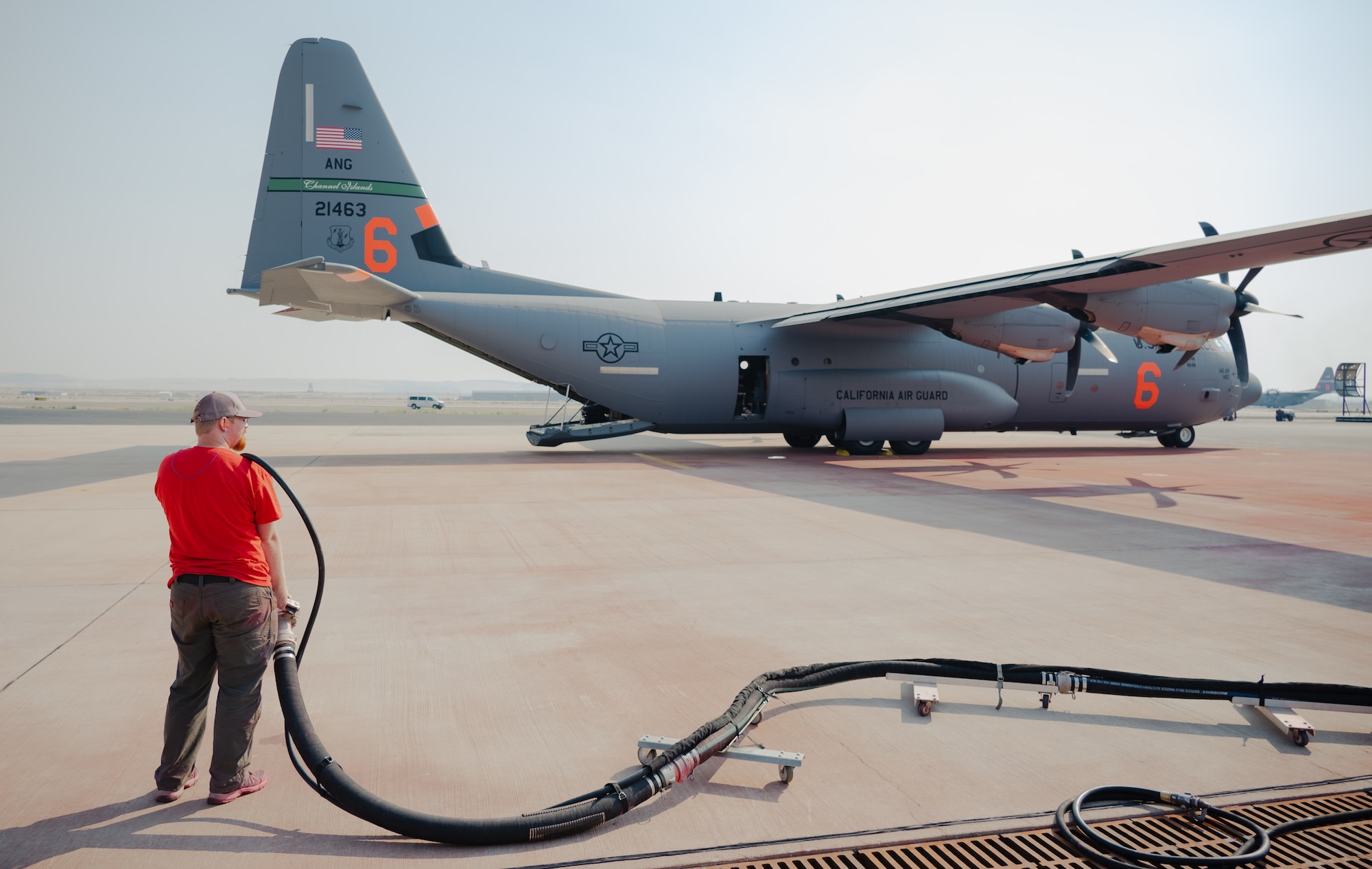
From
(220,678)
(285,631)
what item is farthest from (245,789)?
(285,631)

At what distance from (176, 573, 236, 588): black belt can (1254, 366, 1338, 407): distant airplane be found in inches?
4259

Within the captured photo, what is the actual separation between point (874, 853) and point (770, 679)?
57.0 inches

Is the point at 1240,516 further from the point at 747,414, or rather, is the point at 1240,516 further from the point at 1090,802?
the point at 747,414

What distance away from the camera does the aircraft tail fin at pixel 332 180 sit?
55.7 ft

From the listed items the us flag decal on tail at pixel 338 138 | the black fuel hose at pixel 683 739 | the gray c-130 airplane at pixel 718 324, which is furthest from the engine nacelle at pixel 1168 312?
the us flag decal on tail at pixel 338 138

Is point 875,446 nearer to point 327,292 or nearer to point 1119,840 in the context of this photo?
point 327,292

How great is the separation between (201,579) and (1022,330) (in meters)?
17.5

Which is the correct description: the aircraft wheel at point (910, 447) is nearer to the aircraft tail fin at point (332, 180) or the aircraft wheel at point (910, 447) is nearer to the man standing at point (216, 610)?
the aircraft tail fin at point (332, 180)

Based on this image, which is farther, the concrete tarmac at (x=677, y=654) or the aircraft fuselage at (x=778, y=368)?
the aircraft fuselage at (x=778, y=368)

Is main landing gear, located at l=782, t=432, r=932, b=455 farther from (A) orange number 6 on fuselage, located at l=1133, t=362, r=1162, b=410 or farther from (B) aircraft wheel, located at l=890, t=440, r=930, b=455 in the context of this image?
(A) orange number 6 on fuselage, located at l=1133, t=362, r=1162, b=410

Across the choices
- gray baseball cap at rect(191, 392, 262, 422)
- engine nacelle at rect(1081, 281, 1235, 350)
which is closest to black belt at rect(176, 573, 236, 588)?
gray baseball cap at rect(191, 392, 262, 422)

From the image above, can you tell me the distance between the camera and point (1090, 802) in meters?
3.57

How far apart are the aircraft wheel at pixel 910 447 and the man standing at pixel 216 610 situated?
59.2 feet

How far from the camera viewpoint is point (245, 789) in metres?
3.54
